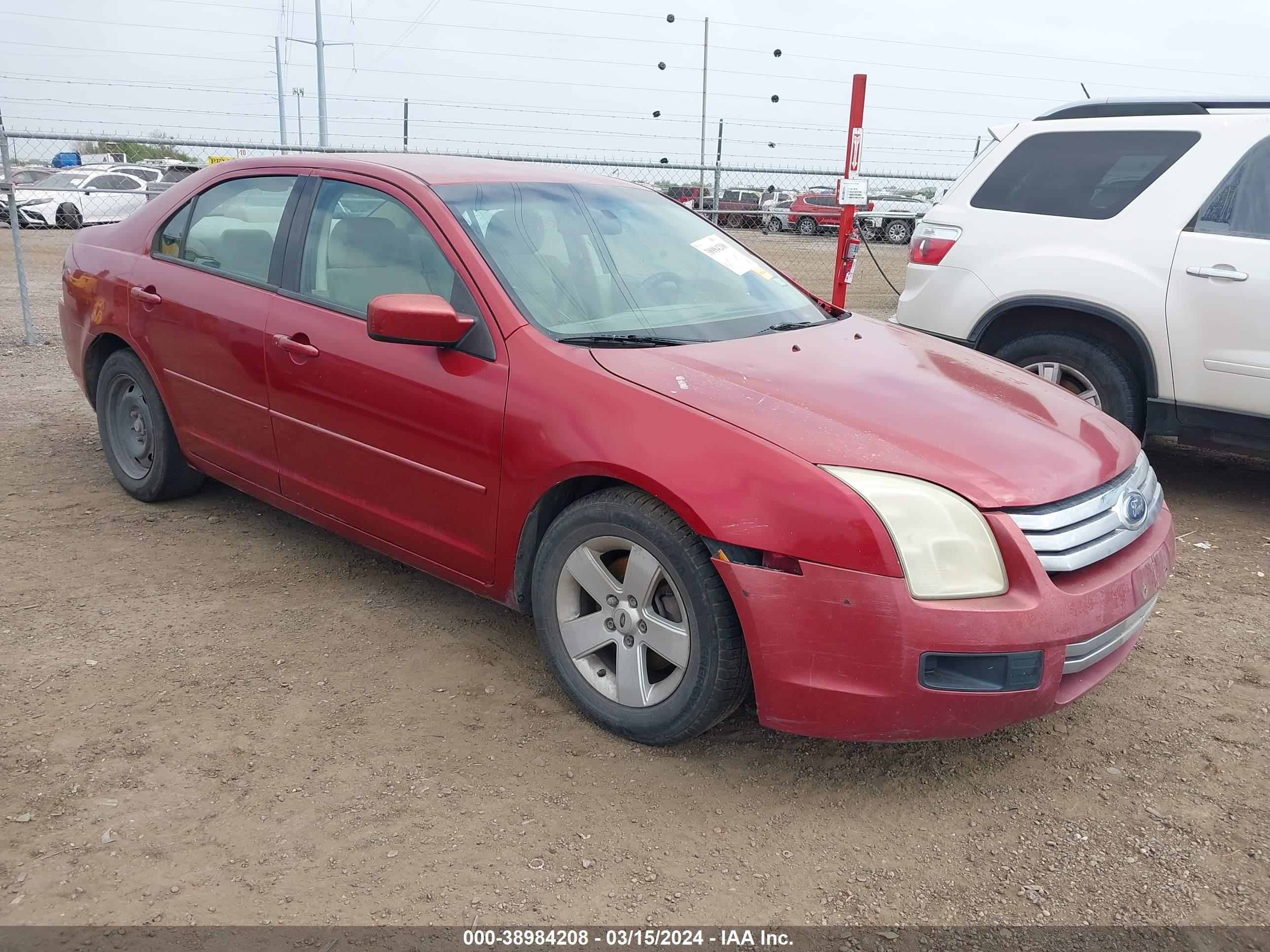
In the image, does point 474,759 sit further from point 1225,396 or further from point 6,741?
point 1225,396

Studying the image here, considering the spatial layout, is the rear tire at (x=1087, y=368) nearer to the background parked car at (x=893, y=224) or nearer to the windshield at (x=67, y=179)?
the windshield at (x=67, y=179)

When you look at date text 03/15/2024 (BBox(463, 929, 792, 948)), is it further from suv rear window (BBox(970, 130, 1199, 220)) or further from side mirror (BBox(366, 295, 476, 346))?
suv rear window (BBox(970, 130, 1199, 220))

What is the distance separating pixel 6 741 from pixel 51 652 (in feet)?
1.84

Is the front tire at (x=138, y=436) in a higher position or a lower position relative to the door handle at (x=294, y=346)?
lower

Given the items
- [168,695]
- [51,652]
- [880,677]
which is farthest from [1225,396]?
[51,652]

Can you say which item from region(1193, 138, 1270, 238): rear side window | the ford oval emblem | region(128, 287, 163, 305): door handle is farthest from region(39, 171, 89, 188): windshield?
the ford oval emblem

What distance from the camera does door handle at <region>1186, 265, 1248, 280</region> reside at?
15.3ft

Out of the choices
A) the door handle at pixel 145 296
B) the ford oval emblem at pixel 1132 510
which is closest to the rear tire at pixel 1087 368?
the ford oval emblem at pixel 1132 510

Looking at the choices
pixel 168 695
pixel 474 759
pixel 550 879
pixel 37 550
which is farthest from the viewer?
pixel 37 550

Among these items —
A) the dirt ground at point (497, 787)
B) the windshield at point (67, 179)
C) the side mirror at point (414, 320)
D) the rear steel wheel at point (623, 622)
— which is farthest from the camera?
the windshield at point (67, 179)

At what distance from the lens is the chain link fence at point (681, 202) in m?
8.89

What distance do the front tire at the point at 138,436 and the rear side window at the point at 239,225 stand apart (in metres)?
0.67

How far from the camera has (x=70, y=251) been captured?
4805mm

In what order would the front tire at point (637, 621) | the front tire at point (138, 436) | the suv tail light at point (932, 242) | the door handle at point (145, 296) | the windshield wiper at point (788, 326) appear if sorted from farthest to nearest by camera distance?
the suv tail light at point (932, 242)
the front tire at point (138, 436)
the door handle at point (145, 296)
the windshield wiper at point (788, 326)
the front tire at point (637, 621)
